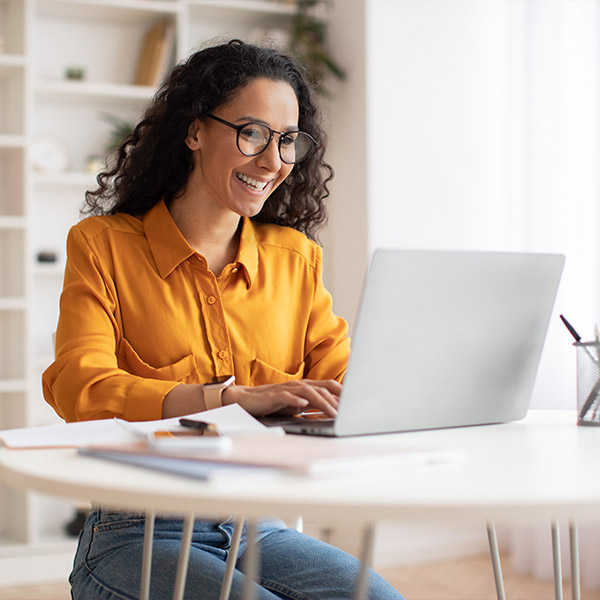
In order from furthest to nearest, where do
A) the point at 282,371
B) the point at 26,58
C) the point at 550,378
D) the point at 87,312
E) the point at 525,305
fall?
the point at 26,58 < the point at 550,378 < the point at 282,371 < the point at 87,312 < the point at 525,305

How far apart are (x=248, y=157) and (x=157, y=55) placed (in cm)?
211

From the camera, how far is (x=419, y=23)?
3.29 metres

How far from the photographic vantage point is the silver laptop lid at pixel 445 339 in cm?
96

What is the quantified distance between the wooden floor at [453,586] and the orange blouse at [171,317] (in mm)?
1539

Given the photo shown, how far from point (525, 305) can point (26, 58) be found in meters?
2.67

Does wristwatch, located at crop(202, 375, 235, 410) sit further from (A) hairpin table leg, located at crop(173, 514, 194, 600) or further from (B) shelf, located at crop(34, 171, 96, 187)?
(B) shelf, located at crop(34, 171, 96, 187)

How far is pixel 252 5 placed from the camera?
141 inches

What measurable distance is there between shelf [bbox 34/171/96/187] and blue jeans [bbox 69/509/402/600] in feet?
7.39

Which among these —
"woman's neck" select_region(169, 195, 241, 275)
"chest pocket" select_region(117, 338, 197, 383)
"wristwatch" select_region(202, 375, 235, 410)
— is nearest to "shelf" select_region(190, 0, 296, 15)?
"woman's neck" select_region(169, 195, 241, 275)

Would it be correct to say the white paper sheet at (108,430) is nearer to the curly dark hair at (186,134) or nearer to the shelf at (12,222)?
the curly dark hair at (186,134)

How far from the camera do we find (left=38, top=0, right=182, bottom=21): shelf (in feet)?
11.1

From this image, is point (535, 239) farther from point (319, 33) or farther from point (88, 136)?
point (88, 136)

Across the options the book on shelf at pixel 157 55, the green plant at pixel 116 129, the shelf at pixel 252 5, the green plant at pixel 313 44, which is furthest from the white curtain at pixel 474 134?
the green plant at pixel 116 129

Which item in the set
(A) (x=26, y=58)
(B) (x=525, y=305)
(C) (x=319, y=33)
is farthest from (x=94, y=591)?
(C) (x=319, y=33)
